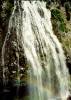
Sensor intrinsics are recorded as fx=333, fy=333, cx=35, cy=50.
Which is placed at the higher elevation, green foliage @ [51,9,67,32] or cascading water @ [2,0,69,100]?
green foliage @ [51,9,67,32]

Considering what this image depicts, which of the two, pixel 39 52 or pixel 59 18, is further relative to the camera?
pixel 59 18

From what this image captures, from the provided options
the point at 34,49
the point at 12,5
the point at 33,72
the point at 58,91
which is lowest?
the point at 58,91

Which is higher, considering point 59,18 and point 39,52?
point 59,18

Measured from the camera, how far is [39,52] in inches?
704

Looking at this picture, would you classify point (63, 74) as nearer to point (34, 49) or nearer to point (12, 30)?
point (34, 49)

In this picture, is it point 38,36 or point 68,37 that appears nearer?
point 38,36

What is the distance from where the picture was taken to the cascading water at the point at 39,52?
683 inches

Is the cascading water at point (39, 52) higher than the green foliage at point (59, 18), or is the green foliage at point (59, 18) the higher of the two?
the green foliage at point (59, 18)

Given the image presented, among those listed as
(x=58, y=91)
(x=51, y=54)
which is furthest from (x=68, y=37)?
(x=58, y=91)

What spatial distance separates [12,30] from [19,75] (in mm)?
2430

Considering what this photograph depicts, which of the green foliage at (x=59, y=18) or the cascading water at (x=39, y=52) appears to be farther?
the green foliage at (x=59, y=18)

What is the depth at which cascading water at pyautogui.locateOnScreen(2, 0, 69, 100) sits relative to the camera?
1736 centimetres

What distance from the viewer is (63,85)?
18172mm

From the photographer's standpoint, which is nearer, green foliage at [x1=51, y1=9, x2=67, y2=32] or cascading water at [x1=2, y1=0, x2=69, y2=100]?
cascading water at [x1=2, y1=0, x2=69, y2=100]
